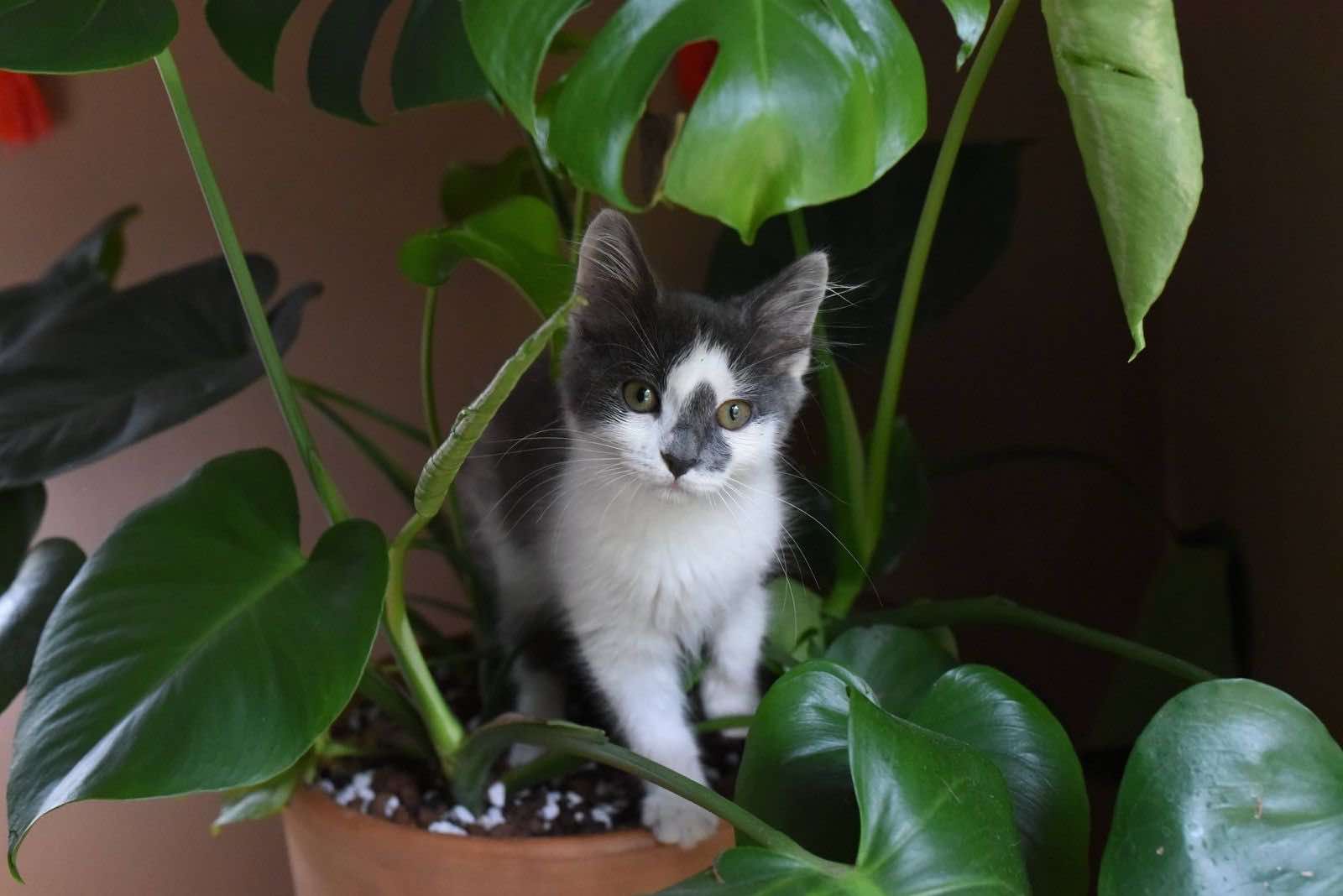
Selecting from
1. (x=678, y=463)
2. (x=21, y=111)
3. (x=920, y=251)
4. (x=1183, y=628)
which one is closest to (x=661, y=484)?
(x=678, y=463)

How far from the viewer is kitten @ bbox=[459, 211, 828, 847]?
0.94 meters

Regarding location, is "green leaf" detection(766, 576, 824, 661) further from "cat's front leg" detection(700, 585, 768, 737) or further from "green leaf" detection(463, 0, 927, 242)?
"green leaf" detection(463, 0, 927, 242)

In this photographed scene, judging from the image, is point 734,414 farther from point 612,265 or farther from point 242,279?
point 242,279

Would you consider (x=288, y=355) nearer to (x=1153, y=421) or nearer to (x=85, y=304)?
(x=85, y=304)

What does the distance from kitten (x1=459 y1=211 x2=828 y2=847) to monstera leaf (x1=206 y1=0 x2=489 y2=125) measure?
0.54ft

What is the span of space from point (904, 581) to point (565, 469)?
2.57 ft

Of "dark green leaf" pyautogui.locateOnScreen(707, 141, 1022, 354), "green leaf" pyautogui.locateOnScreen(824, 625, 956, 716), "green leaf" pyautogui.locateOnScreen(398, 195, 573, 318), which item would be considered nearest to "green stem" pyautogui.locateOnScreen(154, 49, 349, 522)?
"green leaf" pyautogui.locateOnScreen(398, 195, 573, 318)

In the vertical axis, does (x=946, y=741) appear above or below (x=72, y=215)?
below

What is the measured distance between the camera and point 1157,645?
1.24 metres

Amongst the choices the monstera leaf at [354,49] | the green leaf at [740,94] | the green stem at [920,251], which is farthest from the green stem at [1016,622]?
the monstera leaf at [354,49]

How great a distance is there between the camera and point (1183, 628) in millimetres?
1220

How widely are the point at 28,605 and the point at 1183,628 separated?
1.13 meters

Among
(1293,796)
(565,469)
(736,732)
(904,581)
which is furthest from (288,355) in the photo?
(1293,796)

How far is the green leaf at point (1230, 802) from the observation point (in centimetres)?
60
